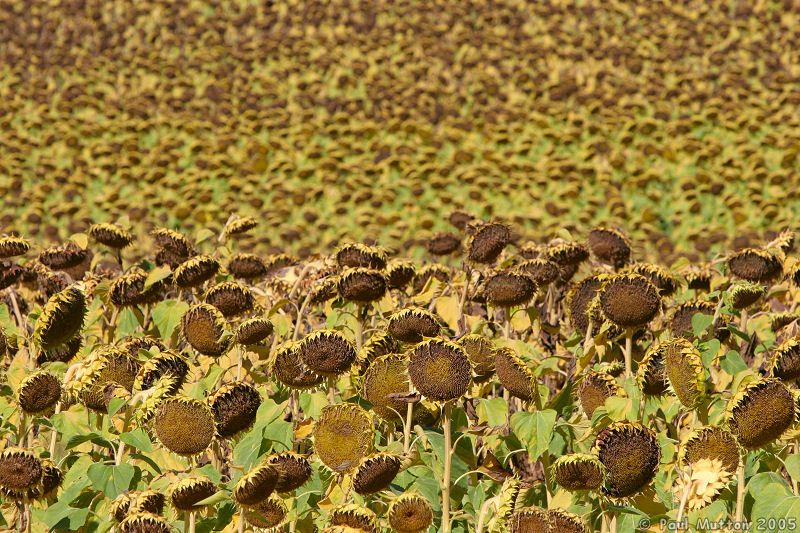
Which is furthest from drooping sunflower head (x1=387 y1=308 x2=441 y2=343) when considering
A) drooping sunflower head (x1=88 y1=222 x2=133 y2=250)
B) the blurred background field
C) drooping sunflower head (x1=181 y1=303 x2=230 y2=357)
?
the blurred background field

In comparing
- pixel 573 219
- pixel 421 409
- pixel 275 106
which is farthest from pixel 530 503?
pixel 275 106

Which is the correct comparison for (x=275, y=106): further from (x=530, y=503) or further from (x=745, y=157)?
(x=530, y=503)

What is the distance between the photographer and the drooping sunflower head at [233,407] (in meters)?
2.24

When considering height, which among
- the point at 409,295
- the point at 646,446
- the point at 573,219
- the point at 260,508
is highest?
the point at 646,446

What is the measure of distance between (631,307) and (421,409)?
23.3 inches

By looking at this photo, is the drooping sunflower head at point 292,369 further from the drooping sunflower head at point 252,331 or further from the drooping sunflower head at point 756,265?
the drooping sunflower head at point 756,265

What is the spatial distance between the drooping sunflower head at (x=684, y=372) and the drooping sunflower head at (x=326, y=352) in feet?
Result: 2.38

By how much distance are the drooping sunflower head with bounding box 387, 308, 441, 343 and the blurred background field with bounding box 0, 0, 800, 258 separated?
6071mm

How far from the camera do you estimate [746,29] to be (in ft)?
59.7

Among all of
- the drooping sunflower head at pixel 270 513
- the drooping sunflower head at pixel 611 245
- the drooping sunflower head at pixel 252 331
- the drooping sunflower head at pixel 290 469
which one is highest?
the drooping sunflower head at pixel 252 331

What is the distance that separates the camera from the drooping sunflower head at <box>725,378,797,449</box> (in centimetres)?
204

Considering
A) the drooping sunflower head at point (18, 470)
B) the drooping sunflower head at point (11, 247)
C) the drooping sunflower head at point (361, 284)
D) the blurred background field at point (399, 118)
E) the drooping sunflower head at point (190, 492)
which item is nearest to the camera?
the drooping sunflower head at point (190, 492)

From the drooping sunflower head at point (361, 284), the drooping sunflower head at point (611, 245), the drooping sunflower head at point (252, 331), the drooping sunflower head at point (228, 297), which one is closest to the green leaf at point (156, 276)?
the drooping sunflower head at point (228, 297)

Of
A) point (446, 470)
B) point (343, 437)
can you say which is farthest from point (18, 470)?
point (446, 470)
